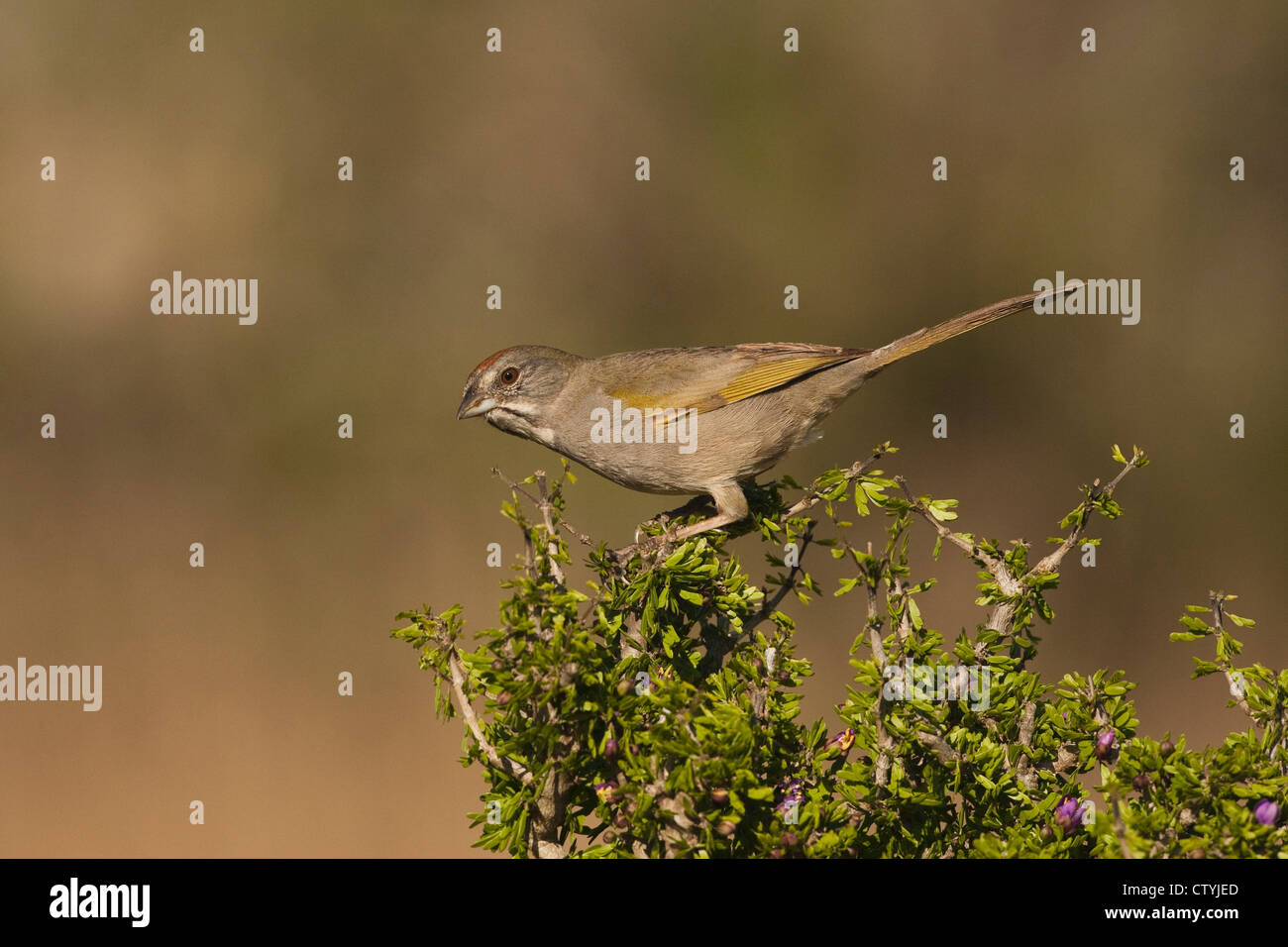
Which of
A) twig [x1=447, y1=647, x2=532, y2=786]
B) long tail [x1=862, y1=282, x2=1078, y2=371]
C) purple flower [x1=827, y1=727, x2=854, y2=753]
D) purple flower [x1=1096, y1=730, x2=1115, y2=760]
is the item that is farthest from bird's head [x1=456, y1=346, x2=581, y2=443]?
purple flower [x1=1096, y1=730, x2=1115, y2=760]

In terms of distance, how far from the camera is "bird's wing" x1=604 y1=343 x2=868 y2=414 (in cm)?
481

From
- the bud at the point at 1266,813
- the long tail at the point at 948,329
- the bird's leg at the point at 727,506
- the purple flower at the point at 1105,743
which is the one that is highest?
the long tail at the point at 948,329

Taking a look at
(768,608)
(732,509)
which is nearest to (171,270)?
(732,509)

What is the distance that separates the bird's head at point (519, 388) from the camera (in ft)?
15.7

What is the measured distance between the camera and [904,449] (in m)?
8.16

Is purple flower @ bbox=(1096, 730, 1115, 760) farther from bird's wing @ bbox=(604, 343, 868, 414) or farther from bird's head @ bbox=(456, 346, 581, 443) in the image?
bird's head @ bbox=(456, 346, 581, 443)

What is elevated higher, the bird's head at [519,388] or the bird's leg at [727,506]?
the bird's head at [519,388]

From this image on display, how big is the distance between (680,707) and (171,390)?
6422 millimetres

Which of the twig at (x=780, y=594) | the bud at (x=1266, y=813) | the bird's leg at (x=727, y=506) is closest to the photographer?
the bud at (x=1266, y=813)

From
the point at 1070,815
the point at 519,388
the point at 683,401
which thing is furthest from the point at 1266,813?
the point at 519,388

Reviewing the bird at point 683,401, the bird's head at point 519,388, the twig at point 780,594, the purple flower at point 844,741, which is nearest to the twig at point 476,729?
the purple flower at point 844,741

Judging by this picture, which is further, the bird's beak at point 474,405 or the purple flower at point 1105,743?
the bird's beak at point 474,405

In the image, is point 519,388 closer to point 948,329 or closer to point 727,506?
point 727,506

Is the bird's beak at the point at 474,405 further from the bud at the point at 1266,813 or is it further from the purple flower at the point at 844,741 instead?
the bud at the point at 1266,813
